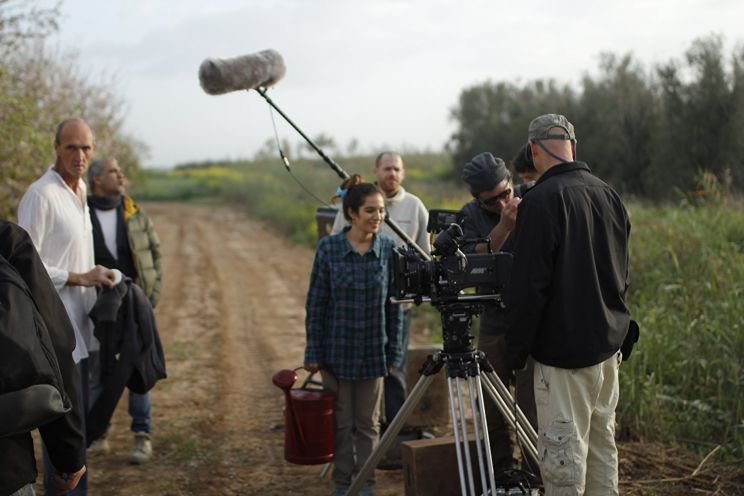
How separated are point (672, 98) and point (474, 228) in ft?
43.5

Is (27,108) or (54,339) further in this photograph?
(27,108)

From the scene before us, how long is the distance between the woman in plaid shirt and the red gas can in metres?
0.09

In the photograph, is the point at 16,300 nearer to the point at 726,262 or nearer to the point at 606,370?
the point at 606,370

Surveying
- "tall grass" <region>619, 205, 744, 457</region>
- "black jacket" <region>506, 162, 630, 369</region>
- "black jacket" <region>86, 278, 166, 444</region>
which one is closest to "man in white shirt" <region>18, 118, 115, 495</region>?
"black jacket" <region>86, 278, 166, 444</region>

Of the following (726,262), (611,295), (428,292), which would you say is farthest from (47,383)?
(726,262)

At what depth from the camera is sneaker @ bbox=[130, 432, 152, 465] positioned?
5730 mm

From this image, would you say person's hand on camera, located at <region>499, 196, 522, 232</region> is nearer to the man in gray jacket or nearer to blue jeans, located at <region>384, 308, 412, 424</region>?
blue jeans, located at <region>384, 308, 412, 424</region>

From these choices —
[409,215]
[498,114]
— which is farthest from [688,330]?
[498,114]

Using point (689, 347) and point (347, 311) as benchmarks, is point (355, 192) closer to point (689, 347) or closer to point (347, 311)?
point (347, 311)

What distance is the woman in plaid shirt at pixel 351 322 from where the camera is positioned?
4.89 meters

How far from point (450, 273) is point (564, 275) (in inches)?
19.2

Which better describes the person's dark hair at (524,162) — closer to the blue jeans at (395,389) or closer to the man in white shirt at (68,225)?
the blue jeans at (395,389)

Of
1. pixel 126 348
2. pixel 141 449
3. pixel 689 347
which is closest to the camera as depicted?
pixel 126 348

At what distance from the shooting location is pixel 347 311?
16.1 feet
